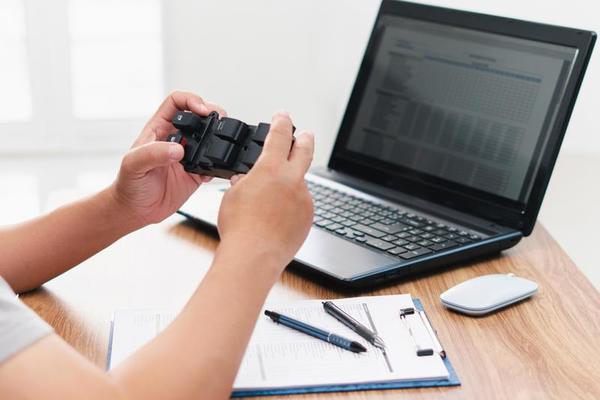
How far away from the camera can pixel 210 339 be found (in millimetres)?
674

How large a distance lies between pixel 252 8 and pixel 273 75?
0.17 m

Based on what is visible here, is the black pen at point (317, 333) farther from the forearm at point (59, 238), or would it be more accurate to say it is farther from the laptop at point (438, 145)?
the forearm at point (59, 238)

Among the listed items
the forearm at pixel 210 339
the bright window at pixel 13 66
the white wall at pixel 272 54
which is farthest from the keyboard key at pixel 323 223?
the bright window at pixel 13 66

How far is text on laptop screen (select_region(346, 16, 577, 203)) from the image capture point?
1108 millimetres

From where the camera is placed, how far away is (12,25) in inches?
70.1

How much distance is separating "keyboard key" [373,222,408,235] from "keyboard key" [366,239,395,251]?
0.13ft

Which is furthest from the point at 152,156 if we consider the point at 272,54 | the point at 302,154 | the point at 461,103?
the point at 272,54

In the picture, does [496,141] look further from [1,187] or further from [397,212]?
[1,187]

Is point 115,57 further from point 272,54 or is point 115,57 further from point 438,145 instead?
point 438,145

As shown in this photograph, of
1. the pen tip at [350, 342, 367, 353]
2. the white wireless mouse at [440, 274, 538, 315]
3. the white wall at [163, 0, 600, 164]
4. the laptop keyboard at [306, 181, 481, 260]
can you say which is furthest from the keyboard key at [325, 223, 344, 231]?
the white wall at [163, 0, 600, 164]

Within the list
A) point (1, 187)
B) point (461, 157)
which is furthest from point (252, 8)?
point (461, 157)

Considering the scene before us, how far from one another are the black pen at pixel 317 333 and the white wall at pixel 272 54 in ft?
3.53

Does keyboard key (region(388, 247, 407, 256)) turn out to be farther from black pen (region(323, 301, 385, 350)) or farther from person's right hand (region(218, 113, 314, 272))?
person's right hand (region(218, 113, 314, 272))

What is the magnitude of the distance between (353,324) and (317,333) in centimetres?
4
